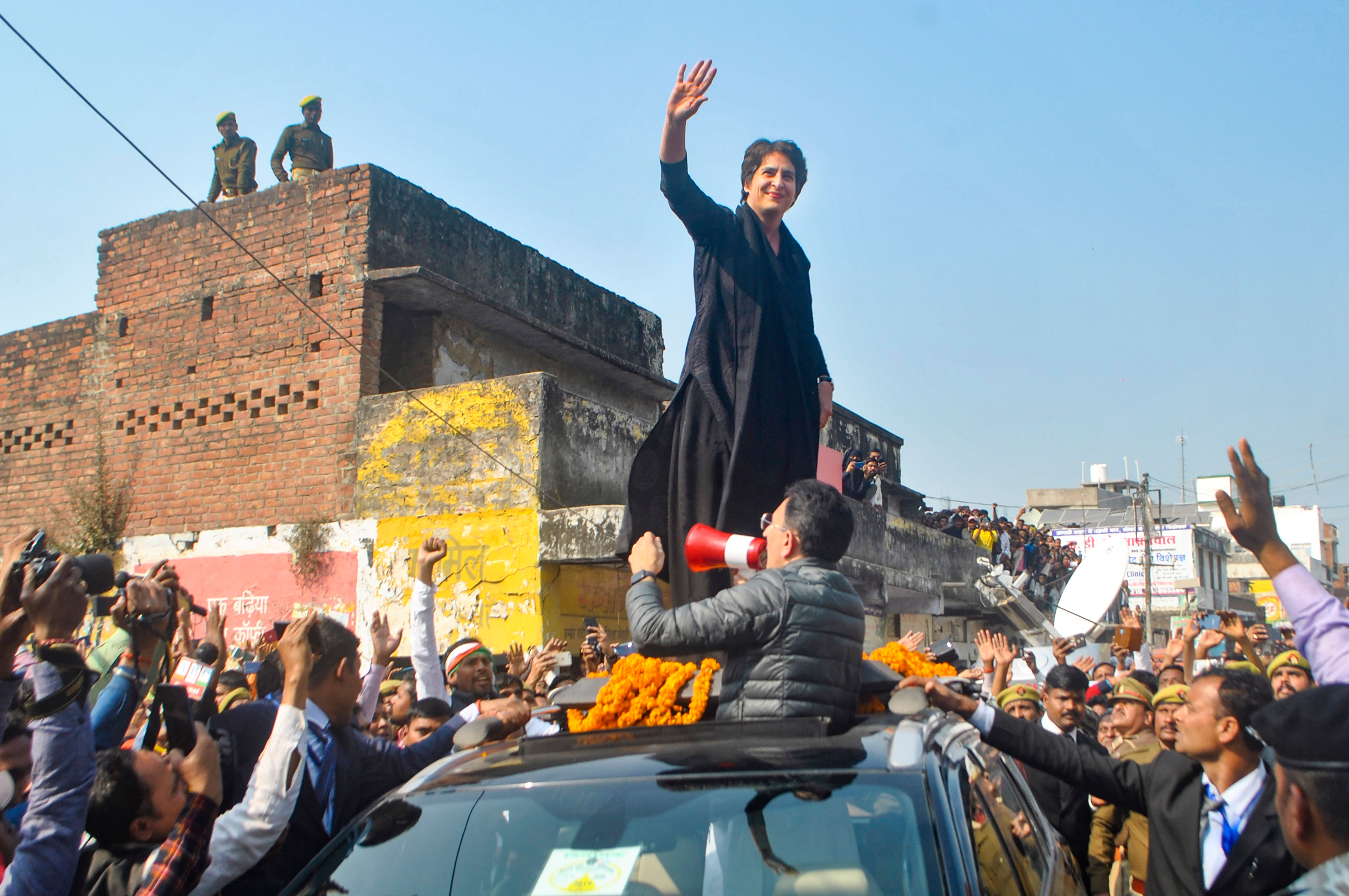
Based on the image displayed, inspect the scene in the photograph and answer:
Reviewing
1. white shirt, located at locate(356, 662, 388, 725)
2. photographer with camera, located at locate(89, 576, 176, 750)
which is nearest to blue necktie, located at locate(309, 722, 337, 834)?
photographer with camera, located at locate(89, 576, 176, 750)

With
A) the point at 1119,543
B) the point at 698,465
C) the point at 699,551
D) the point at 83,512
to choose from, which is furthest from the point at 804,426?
the point at 1119,543

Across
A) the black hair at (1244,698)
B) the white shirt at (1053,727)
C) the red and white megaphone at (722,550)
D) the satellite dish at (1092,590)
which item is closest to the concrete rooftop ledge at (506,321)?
the satellite dish at (1092,590)

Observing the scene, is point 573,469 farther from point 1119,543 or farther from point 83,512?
point 1119,543

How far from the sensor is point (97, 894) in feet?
9.10

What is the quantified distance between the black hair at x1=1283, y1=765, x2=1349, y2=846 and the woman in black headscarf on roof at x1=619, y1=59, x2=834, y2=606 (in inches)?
86.9

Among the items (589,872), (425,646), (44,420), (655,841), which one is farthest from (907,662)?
(44,420)

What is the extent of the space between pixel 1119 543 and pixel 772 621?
45.5ft

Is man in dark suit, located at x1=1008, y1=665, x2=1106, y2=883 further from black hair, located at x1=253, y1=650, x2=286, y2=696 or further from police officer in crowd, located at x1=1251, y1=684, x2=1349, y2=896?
black hair, located at x1=253, y1=650, x2=286, y2=696

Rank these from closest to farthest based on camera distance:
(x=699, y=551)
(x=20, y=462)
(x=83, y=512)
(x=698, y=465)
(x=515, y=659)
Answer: (x=699, y=551), (x=698, y=465), (x=515, y=659), (x=83, y=512), (x=20, y=462)

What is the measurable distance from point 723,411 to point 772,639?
3.85 feet

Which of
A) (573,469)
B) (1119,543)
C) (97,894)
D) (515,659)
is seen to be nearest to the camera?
(97,894)

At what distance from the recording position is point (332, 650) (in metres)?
3.16

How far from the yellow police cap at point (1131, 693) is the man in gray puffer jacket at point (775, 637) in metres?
3.13

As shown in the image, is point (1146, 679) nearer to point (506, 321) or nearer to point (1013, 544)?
point (506, 321)
